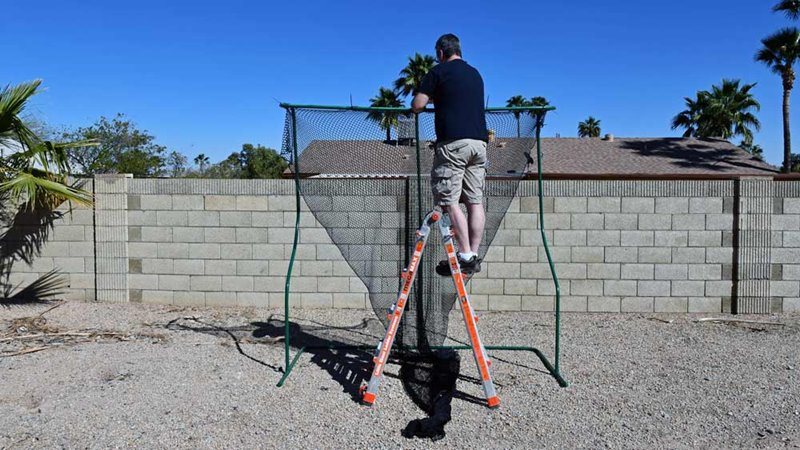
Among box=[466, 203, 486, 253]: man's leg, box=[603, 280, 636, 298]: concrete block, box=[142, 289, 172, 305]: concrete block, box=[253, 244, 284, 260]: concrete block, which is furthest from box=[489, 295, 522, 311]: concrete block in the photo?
box=[142, 289, 172, 305]: concrete block

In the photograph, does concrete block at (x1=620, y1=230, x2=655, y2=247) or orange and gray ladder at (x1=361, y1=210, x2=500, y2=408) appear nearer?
orange and gray ladder at (x1=361, y1=210, x2=500, y2=408)

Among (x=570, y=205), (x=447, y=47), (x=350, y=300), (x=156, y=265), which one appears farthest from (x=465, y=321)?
(x=156, y=265)

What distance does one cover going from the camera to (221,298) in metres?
7.57

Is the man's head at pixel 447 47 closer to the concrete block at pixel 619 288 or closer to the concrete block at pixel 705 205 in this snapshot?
the concrete block at pixel 619 288

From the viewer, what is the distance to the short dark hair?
15.0 feet

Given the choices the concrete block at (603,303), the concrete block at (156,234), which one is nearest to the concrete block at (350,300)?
the concrete block at (156,234)

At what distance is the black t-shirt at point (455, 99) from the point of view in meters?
4.39

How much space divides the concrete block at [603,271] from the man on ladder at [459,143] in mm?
3264

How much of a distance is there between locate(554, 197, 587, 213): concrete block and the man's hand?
3.34 m

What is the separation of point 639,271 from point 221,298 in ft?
16.3

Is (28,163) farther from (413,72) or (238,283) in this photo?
(413,72)

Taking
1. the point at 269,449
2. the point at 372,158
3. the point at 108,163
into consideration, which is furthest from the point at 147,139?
the point at 269,449

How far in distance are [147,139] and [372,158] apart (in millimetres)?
19614

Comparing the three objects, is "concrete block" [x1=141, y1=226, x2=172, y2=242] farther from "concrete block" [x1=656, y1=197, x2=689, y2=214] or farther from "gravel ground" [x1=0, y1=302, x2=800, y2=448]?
"concrete block" [x1=656, y1=197, x2=689, y2=214]
